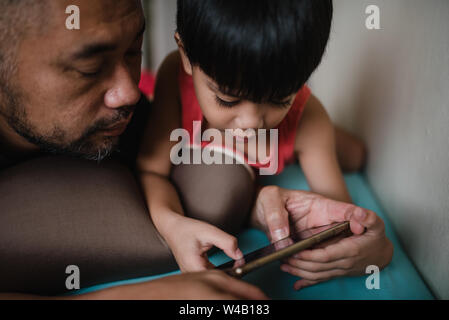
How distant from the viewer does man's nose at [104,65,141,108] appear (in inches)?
23.8

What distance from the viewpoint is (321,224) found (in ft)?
2.24

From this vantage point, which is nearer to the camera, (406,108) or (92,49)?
Answer: (92,49)

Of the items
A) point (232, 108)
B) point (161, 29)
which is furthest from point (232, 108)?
point (161, 29)

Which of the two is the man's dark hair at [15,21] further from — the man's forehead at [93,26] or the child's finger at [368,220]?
the child's finger at [368,220]

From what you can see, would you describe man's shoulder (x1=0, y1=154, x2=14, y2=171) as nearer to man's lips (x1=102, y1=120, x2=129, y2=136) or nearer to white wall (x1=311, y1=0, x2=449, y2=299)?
man's lips (x1=102, y1=120, x2=129, y2=136)

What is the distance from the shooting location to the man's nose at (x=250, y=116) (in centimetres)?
61

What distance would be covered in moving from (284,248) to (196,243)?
0.14 meters

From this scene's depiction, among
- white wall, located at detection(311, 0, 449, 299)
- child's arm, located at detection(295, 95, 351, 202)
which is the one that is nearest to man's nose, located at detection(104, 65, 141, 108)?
child's arm, located at detection(295, 95, 351, 202)

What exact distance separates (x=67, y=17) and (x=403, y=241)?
0.66m

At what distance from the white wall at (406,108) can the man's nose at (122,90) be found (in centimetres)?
46

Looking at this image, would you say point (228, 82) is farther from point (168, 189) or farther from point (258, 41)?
Result: point (168, 189)

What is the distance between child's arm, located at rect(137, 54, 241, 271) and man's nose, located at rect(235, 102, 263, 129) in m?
0.16
